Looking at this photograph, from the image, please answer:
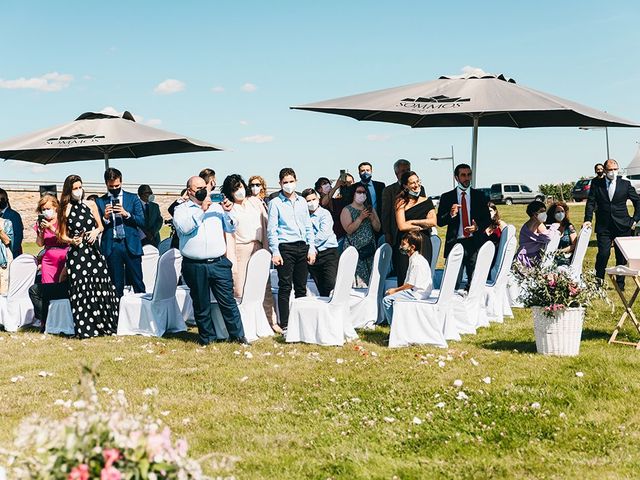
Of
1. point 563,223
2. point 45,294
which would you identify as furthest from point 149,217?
point 563,223

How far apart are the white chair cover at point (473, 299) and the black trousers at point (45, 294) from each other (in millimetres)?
4830

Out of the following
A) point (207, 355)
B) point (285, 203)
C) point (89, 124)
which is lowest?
point (207, 355)

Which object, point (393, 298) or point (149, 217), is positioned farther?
point (149, 217)

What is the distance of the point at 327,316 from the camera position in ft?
29.8

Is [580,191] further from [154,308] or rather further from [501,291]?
[154,308]

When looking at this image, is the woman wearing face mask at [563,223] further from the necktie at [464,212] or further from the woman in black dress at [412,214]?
the woman in black dress at [412,214]

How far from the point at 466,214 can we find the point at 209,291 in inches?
136

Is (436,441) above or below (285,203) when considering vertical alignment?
below

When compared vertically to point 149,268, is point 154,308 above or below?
below

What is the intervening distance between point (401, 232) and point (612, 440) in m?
4.85

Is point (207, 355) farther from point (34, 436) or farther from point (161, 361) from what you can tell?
point (34, 436)

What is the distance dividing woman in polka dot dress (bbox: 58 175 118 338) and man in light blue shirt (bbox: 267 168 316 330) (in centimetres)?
216

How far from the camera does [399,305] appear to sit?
8820 millimetres

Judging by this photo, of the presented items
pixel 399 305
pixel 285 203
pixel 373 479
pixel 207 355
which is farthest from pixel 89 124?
pixel 373 479
